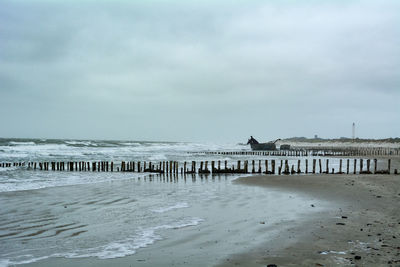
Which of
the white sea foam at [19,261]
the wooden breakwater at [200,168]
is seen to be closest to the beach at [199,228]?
the white sea foam at [19,261]

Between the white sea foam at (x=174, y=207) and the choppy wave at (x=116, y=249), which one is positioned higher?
the choppy wave at (x=116, y=249)

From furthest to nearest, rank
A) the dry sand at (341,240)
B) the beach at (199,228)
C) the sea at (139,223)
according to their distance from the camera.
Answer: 1. the sea at (139,223)
2. the beach at (199,228)
3. the dry sand at (341,240)

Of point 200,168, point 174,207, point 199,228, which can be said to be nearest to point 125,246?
point 199,228

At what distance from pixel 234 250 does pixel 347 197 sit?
28.5 ft

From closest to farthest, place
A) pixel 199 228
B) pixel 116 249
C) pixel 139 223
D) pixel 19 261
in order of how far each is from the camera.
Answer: pixel 19 261
pixel 116 249
pixel 199 228
pixel 139 223

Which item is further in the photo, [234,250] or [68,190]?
[68,190]

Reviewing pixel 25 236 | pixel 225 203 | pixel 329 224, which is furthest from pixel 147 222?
pixel 329 224

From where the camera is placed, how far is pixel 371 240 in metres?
7.05

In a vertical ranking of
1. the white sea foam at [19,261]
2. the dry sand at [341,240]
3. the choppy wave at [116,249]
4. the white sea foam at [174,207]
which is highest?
the dry sand at [341,240]

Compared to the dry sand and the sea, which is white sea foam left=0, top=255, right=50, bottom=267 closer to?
the sea

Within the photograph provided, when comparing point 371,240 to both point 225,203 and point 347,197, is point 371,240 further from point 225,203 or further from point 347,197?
point 347,197

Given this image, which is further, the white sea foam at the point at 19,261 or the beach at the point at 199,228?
the beach at the point at 199,228

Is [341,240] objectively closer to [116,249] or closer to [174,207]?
[116,249]

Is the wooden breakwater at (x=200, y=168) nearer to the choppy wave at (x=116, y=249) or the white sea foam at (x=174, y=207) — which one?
the white sea foam at (x=174, y=207)
